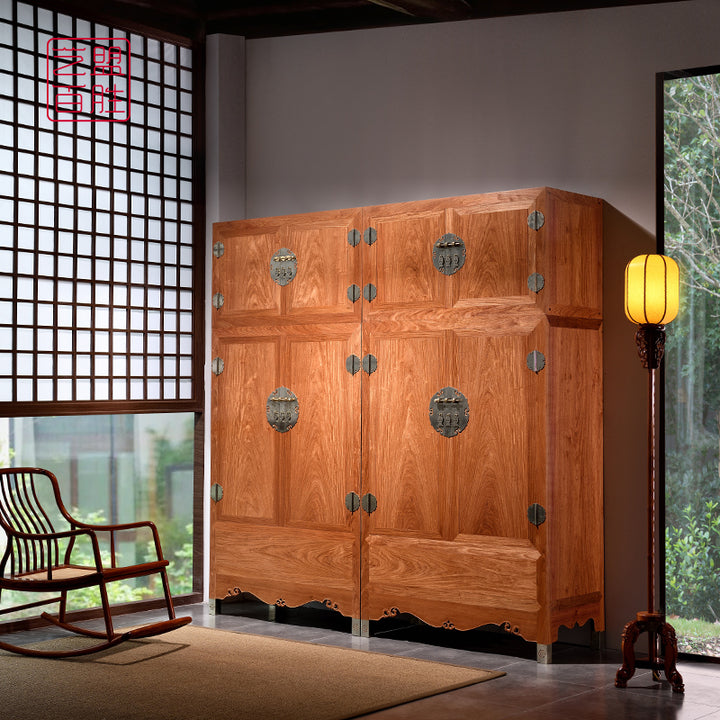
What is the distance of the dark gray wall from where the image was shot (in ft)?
16.4

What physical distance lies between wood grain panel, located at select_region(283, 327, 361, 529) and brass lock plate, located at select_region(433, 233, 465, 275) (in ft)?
1.80

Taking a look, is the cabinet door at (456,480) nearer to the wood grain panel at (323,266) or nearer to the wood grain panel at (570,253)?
the wood grain panel at (570,253)

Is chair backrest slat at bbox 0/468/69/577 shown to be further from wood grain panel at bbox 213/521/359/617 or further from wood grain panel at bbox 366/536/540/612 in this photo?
wood grain panel at bbox 366/536/540/612

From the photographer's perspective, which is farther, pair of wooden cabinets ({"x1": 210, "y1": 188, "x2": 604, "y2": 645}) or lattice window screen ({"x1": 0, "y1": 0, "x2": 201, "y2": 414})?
lattice window screen ({"x1": 0, "y1": 0, "x2": 201, "y2": 414})

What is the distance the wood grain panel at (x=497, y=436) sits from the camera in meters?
4.73

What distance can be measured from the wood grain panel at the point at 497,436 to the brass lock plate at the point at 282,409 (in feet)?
3.03

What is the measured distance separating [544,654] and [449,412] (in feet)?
3.62

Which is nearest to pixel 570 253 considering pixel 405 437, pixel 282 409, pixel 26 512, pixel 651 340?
pixel 651 340

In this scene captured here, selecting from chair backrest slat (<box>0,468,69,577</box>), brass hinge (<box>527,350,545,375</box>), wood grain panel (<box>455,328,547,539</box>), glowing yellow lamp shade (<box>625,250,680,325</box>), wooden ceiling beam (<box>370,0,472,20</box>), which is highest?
wooden ceiling beam (<box>370,0,472,20</box>)

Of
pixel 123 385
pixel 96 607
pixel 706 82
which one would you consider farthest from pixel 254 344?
pixel 706 82

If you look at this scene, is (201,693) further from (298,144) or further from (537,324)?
(298,144)

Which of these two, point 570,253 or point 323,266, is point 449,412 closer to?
point 570,253

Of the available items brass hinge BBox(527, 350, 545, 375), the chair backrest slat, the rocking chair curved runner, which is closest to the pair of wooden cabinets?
brass hinge BBox(527, 350, 545, 375)

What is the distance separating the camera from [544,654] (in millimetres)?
4645
